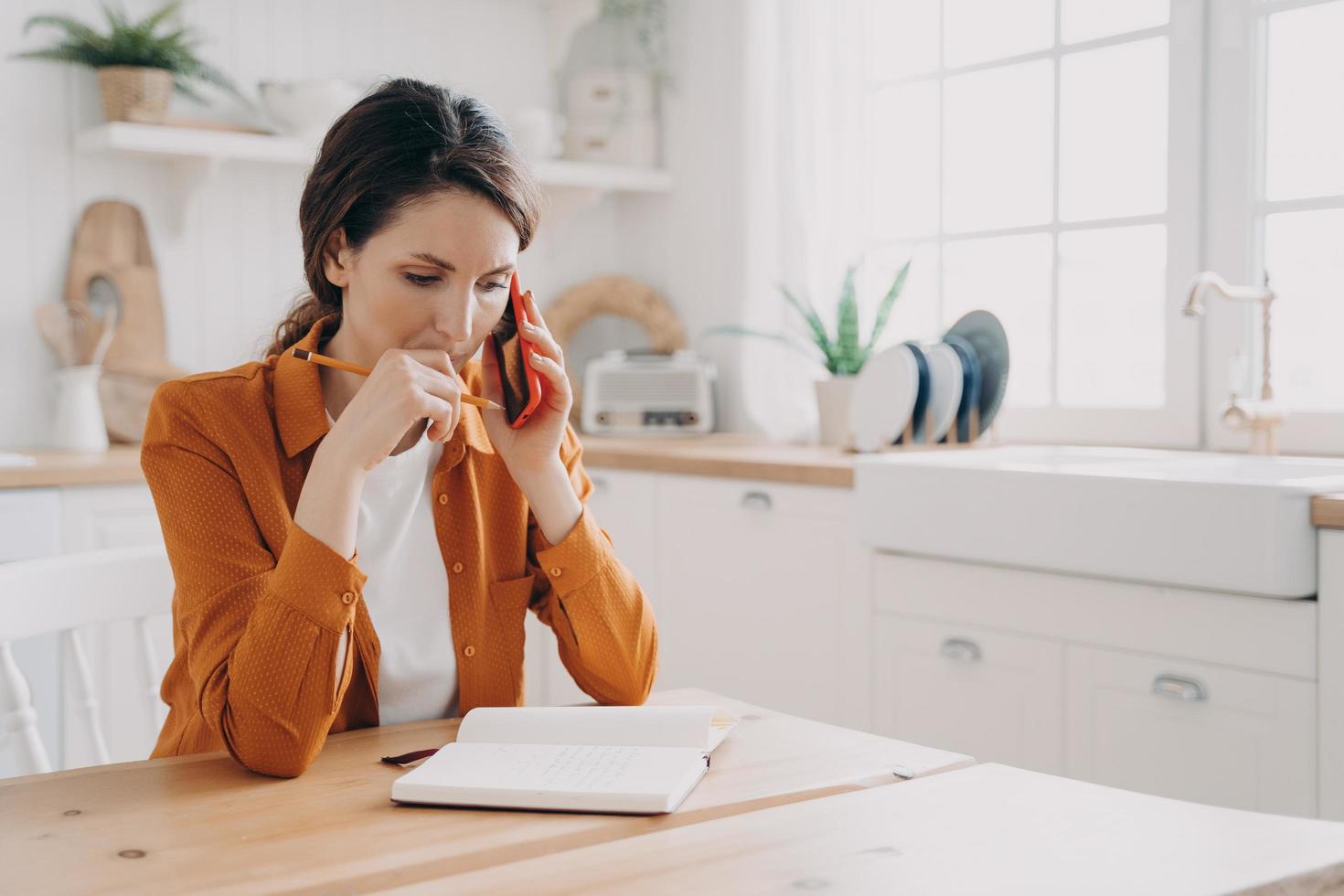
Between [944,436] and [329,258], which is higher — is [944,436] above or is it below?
below

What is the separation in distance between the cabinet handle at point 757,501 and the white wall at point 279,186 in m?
0.94

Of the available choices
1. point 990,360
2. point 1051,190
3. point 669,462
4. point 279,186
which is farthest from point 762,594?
point 279,186

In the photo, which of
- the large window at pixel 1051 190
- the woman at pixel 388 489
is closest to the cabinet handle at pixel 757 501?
the large window at pixel 1051 190

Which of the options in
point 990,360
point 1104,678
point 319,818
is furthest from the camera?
point 990,360

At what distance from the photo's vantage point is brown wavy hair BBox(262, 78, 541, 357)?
1.29 metres

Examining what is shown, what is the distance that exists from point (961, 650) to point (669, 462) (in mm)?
837

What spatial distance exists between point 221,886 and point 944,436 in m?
2.06

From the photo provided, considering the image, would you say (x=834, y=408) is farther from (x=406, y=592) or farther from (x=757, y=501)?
(x=406, y=592)

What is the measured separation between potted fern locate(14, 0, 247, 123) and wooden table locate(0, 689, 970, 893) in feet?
7.12

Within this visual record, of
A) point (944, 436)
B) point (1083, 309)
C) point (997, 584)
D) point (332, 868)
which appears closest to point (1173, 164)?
point (1083, 309)

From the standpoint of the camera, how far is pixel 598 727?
3.43ft

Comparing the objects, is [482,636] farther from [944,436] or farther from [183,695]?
[944,436]

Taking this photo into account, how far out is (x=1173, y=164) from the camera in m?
2.56

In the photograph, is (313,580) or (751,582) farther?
(751,582)
